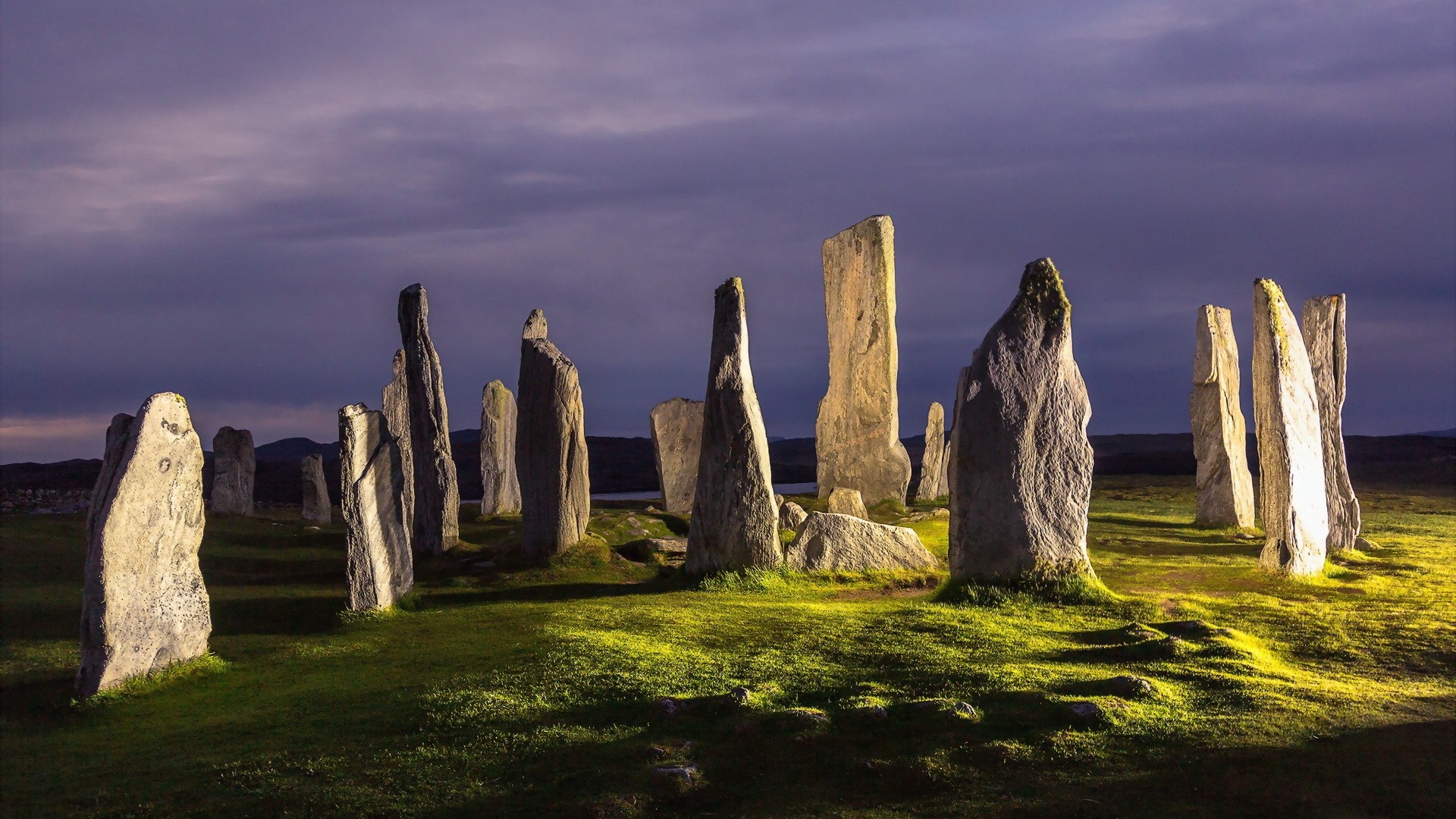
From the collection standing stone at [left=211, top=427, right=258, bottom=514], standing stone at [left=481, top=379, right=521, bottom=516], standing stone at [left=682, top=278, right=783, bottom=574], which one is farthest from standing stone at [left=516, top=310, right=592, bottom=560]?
standing stone at [left=211, top=427, right=258, bottom=514]

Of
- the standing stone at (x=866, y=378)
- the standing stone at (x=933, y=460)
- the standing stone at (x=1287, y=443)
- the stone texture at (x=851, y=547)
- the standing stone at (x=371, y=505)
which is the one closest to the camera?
the standing stone at (x=371, y=505)

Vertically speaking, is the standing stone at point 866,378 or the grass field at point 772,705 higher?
the standing stone at point 866,378

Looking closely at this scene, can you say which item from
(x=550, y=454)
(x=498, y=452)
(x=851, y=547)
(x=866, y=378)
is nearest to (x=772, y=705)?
(x=851, y=547)

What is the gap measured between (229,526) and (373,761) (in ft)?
53.2

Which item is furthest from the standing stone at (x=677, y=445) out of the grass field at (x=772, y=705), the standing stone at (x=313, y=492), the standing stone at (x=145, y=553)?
the standing stone at (x=145, y=553)

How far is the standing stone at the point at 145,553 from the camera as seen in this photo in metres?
9.10

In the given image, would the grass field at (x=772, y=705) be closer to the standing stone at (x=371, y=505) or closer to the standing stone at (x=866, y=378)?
the standing stone at (x=371, y=505)

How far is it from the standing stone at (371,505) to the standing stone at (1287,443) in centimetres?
1096

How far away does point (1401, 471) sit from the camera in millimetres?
37344

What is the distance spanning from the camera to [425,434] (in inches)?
654

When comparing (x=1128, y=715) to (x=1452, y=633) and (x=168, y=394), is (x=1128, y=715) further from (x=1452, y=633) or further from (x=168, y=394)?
(x=168, y=394)

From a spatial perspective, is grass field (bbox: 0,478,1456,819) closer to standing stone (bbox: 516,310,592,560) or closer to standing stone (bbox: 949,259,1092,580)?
standing stone (bbox: 949,259,1092,580)

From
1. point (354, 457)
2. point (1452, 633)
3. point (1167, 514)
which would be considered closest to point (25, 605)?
point (354, 457)

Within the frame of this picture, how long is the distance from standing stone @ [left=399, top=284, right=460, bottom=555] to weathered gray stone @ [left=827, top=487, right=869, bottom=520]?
22.7 feet
